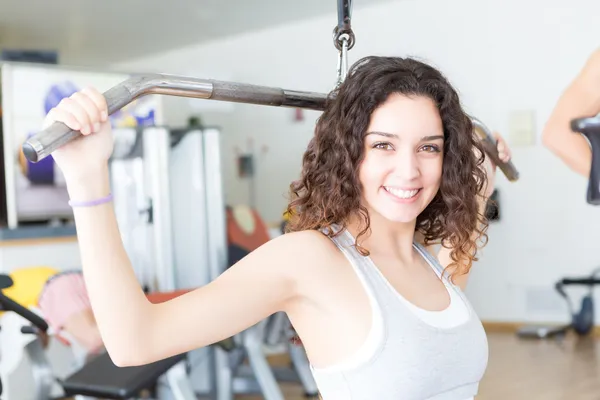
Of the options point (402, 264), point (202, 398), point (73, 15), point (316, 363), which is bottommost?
point (202, 398)

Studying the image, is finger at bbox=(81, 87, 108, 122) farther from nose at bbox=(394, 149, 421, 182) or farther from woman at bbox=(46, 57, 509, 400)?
nose at bbox=(394, 149, 421, 182)

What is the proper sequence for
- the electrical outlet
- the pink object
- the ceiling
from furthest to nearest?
1. the ceiling
2. the electrical outlet
3. the pink object

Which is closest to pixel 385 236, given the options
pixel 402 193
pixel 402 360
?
pixel 402 193

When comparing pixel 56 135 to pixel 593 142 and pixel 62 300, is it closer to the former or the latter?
pixel 593 142

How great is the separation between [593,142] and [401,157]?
375mm

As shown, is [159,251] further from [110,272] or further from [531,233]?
[531,233]

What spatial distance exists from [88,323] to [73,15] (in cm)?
476

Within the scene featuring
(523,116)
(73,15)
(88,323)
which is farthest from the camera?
(73,15)

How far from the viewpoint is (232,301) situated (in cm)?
99

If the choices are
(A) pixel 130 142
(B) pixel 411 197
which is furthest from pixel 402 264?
(A) pixel 130 142

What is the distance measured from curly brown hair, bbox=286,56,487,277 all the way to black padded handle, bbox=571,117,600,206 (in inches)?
6.7

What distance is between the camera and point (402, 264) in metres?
1.19

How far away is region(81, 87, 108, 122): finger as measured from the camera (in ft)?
2.75

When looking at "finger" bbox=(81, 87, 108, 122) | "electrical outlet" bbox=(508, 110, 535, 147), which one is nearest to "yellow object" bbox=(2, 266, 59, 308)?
"finger" bbox=(81, 87, 108, 122)
